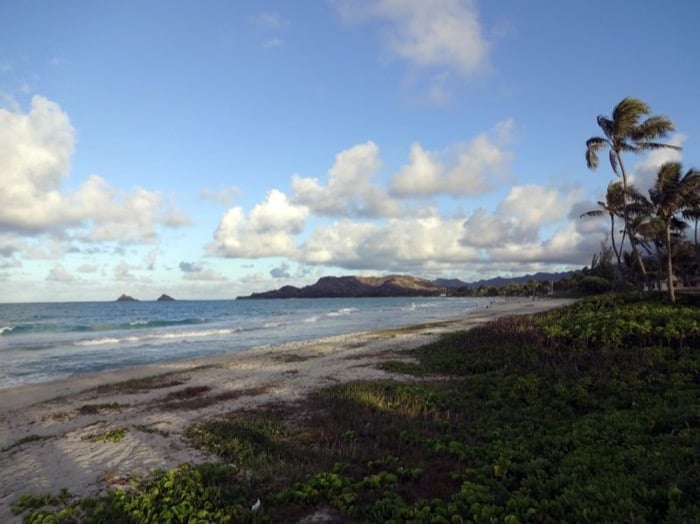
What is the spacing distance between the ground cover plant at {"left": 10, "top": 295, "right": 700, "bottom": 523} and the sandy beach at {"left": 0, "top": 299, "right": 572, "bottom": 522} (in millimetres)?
829

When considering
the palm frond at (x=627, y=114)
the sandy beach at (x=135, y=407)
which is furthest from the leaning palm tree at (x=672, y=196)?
the sandy beach at (x=135, y=407)

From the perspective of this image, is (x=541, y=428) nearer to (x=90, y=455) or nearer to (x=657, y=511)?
(x=657, y=511)

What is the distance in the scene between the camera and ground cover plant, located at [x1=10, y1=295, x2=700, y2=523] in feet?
18.4

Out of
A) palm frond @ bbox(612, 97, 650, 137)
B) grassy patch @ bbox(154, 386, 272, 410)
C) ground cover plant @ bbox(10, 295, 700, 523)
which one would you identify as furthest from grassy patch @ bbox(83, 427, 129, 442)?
palm frond @ bbox(612, 97, 650, 137)

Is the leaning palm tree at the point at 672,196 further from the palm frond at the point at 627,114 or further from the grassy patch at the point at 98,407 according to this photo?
the grassy patch at the point at 98,407

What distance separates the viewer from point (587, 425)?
8.30 meters

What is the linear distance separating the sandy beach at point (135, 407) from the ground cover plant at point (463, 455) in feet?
2.72

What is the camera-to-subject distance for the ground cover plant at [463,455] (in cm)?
562

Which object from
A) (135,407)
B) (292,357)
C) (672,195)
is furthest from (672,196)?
(135,407)

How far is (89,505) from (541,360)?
1269cm

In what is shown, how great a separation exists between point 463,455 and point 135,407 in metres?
10.7

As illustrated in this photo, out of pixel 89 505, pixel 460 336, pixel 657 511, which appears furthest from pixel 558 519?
pixel 460 336

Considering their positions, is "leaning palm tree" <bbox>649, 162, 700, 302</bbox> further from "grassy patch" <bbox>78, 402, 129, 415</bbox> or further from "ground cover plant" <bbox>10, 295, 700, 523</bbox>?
"grassy patch" <bbox>78, 402, 129, 415</bbox>

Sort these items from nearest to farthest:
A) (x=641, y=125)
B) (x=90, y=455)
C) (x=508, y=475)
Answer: (x=508, y=475) → (x=90, y=455) → (x=641, y=125)
